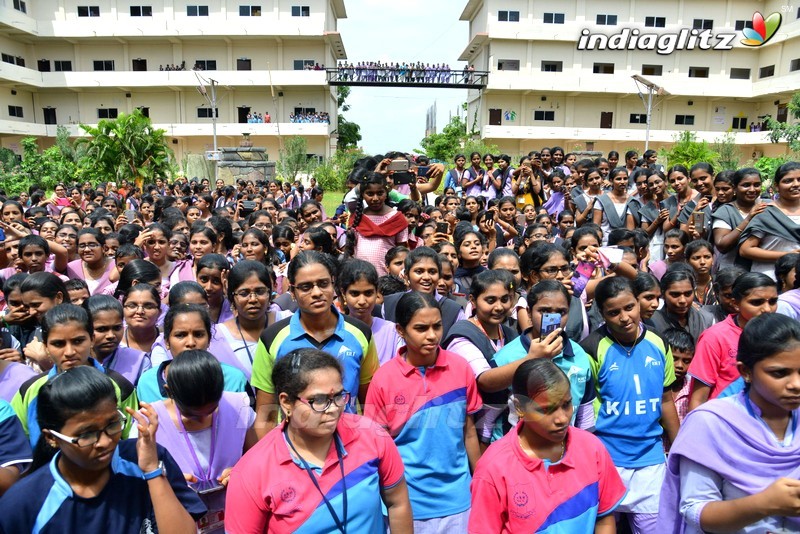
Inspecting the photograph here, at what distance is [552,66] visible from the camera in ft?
124

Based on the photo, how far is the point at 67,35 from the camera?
34.8 meters

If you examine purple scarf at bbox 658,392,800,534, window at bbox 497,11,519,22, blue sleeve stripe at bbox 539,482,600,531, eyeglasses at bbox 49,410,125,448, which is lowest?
blue sleeve stripe at bbox 539,482,600,531

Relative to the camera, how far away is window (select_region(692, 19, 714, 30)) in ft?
122

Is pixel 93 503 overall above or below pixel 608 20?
below

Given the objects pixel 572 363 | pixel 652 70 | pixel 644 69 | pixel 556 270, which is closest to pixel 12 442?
pixel 572 363

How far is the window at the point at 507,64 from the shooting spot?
37.5 m

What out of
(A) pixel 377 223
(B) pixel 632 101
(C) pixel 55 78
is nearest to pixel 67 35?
(C) pixel 55 78

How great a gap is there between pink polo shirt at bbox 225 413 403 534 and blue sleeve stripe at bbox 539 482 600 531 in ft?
1.93

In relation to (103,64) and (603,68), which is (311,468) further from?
(103,64)

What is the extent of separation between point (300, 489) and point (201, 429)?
0.64 metres

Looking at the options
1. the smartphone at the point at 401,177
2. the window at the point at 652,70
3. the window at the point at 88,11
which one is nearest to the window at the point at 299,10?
the window at the point at 88,11

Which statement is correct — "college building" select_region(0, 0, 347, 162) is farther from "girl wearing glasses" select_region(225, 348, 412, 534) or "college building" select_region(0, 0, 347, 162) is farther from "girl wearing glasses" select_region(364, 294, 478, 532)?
"girl wearing glasses" select_region(225, 348, 412, 534)

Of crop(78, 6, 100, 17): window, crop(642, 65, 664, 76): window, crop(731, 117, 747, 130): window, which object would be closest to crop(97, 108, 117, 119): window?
crop(78, 6, 100, 17): window

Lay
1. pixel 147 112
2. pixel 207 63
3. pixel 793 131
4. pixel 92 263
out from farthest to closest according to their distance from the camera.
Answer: pixel 147 112
pixel 207 63
pixel 793 131
pixel 92 263
